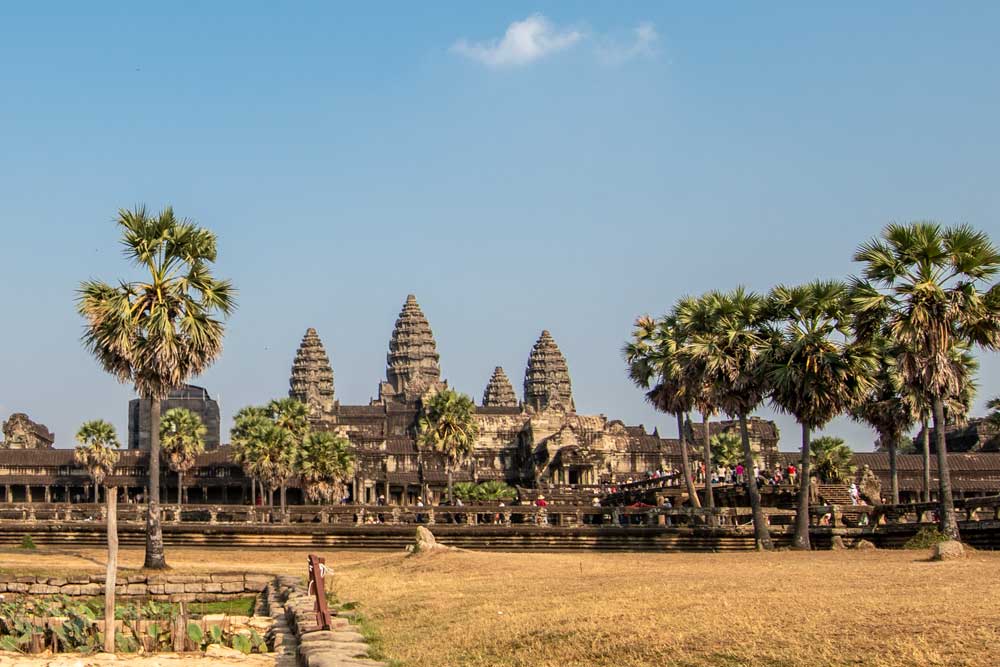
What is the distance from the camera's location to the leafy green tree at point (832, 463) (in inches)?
2756

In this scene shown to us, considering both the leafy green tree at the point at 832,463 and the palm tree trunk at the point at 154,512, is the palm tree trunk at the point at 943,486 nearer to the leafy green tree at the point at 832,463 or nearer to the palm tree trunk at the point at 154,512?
the palm tree trunk at the point at 154,512

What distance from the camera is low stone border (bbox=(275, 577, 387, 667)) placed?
15164 mm

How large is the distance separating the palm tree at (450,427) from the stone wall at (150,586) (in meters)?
48.4

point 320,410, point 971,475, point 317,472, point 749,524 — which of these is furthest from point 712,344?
point 320,410

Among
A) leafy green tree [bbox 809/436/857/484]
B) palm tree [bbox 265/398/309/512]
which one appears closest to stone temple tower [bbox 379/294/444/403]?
palm tree [bbox 265/398/309/512]

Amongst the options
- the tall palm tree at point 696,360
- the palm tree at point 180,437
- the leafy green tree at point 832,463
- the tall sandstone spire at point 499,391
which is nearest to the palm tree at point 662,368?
the tall palm tree at point 696,360

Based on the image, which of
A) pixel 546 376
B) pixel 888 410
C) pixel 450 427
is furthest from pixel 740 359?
pixel 546 376

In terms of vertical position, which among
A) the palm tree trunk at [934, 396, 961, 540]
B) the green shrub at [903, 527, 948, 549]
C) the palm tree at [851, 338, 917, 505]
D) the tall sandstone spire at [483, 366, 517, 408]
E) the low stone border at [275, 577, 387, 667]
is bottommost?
the green shrub at [903, 527, 948, 549]

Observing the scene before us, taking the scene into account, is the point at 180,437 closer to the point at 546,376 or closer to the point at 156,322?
the point at 156,322

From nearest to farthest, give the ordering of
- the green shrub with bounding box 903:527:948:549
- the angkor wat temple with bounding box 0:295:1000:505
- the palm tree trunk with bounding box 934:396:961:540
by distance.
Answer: the palm tree trunk with bounding box 934:396:961:540
the green shrub with bounding box 903:527:948:549
the angkor wat temple with bounding box 0:295:1000:505

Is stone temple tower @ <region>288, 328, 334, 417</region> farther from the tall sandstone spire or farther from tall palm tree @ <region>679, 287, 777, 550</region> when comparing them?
tall palm tree @ <region>679, 287, 777, 550</region>

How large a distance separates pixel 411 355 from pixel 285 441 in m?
110

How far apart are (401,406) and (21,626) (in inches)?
5736

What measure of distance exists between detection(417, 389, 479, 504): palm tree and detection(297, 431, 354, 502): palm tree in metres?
5.15
